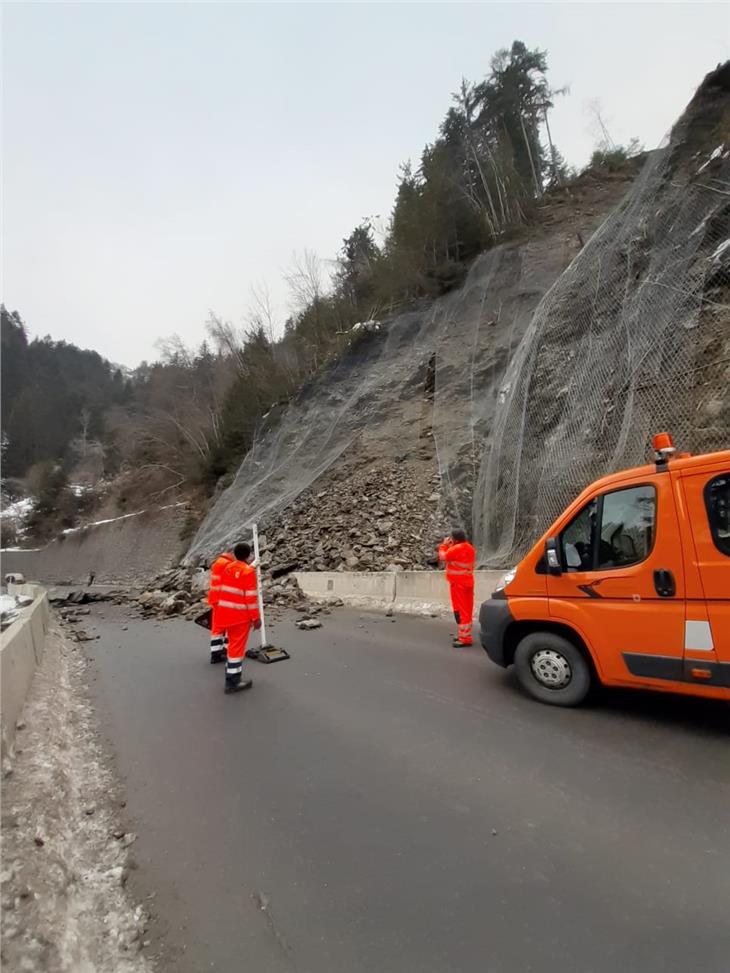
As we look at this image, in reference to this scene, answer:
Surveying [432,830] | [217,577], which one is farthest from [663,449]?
[217,577]

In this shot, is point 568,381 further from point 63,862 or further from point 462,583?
point 63,862

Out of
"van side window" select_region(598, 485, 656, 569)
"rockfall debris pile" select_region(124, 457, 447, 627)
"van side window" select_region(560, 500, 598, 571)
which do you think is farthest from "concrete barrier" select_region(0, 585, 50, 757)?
"rockfall debris pile" select_region(124, 457, 447, 627)

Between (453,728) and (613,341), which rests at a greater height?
(613,341)

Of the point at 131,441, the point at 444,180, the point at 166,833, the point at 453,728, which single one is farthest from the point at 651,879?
the point at 131,441

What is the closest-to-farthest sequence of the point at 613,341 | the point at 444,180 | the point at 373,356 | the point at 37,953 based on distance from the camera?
the point at 37,953
the point at 613,341
the point at 373,356
the point at 444,180

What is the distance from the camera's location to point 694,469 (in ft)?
12.8

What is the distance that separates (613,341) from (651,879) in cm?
1058

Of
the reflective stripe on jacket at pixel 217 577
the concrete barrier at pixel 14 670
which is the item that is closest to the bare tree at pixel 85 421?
the concrete barrier at pixel 14 670

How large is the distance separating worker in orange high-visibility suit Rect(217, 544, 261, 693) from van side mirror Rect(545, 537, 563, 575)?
3.40 metres

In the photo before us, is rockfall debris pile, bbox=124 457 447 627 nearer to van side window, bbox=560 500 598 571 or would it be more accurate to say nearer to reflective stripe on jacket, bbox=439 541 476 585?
reflective stripe on jacket, bbox=439 541 476 585

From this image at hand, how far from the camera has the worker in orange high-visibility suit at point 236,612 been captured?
5.79 m

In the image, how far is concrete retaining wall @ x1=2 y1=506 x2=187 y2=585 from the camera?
28.9m

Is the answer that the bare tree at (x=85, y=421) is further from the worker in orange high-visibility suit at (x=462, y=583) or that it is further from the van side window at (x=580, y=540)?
the van side window at (x=580, y=540)

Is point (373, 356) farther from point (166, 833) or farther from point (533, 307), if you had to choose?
point (166, 833)
